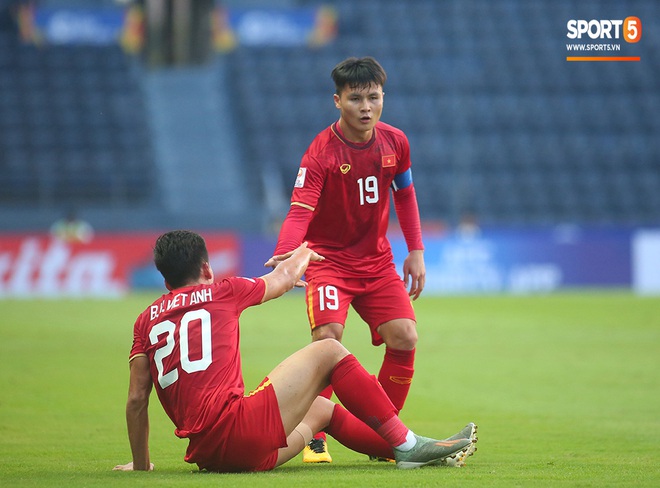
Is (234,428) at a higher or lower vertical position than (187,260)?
lower

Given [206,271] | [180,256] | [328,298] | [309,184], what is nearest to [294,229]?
[309,184]

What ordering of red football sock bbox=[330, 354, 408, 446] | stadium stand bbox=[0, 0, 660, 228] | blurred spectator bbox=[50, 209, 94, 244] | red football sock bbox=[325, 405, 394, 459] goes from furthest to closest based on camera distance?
stadium stand bbox=[0, 0, 660, 228] < blurred spectator bbox=[50, 209, 94, 244] < red football sock bbox=[325, 405, 394, 459] < red football sock bbox=[330, 354, 408, 446]

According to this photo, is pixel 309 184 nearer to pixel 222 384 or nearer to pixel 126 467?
pixel 222 384

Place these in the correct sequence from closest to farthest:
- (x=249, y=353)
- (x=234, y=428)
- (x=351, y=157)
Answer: (x=234, y=428), (x=351, y=157), (x=249, y=353)

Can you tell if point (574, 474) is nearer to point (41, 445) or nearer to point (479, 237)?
point (41, 445)

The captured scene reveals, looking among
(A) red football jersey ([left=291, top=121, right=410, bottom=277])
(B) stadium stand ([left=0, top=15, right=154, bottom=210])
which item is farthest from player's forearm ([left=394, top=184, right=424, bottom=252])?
(B) stadium stand ([left=0, top=15, right=154, bottom=210])

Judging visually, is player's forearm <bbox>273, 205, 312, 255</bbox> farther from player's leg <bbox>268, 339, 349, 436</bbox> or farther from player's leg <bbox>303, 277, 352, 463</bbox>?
player's leg <bbox>268, 339, 349, 436</bbox>

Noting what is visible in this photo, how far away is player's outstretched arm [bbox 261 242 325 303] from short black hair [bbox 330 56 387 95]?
1168 mm

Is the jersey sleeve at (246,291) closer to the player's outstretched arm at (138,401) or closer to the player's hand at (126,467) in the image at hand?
the player's outstretched arm at (138,401)

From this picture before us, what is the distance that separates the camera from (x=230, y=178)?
102 ft

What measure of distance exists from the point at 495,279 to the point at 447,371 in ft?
45.6

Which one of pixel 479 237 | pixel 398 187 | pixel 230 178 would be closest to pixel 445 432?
pixel 398 187

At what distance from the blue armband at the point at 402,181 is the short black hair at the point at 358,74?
0.64m

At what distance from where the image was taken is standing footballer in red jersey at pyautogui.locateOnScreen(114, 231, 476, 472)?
17.4 feet
